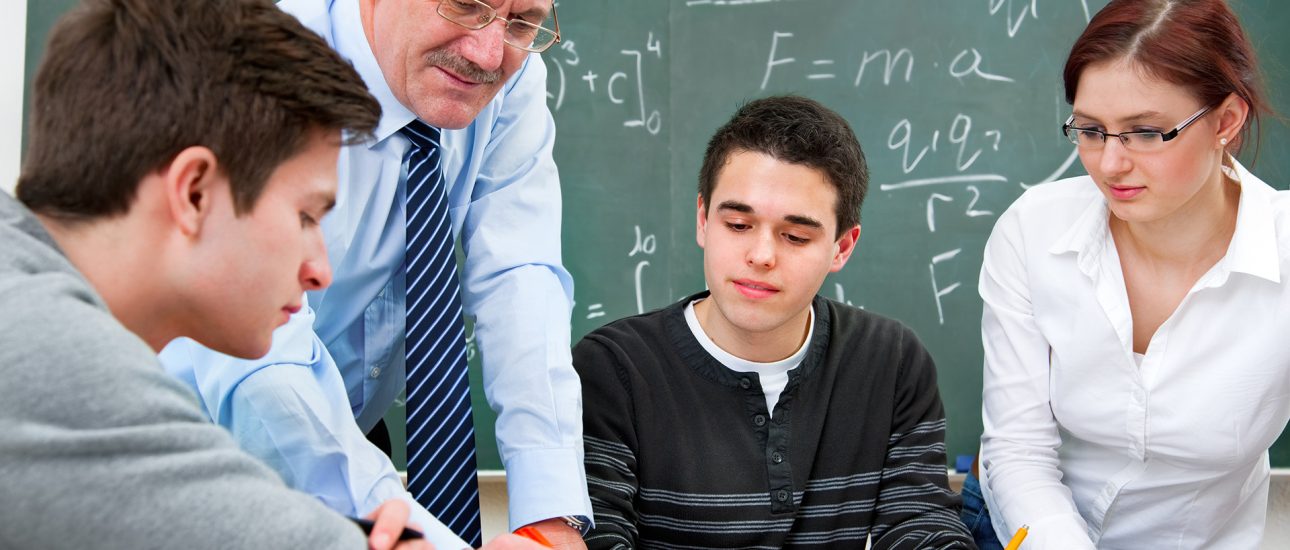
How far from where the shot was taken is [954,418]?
2.68 metres

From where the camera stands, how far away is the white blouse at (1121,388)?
1.83 metres

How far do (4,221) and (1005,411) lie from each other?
1.61 metres

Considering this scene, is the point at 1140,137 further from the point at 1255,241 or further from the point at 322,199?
the point at 322,199

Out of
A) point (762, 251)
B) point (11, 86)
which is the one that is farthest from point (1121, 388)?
point (11, 86)

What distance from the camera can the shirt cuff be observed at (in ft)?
4.92

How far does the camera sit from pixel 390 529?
101 cm

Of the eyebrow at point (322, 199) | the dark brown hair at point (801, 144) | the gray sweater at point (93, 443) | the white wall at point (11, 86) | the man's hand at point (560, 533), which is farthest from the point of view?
the white wall at point (11, 86)

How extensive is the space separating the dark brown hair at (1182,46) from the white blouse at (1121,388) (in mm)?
214

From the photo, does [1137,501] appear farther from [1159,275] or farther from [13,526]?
[13,526]

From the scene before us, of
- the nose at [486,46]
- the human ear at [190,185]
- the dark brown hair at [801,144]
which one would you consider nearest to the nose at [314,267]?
the human ear at [190,185]

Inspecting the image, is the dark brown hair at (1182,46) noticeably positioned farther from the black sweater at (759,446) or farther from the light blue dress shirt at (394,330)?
the light blue dress shirt at (394,330)

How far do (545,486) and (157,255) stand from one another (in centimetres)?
74

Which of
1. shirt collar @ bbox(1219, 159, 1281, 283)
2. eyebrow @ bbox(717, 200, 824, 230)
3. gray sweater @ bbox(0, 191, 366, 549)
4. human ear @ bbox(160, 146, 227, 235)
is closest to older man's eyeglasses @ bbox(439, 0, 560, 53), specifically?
eyebrow @ bbox(717, 200, 824, 230)

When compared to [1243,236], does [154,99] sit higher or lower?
higher
